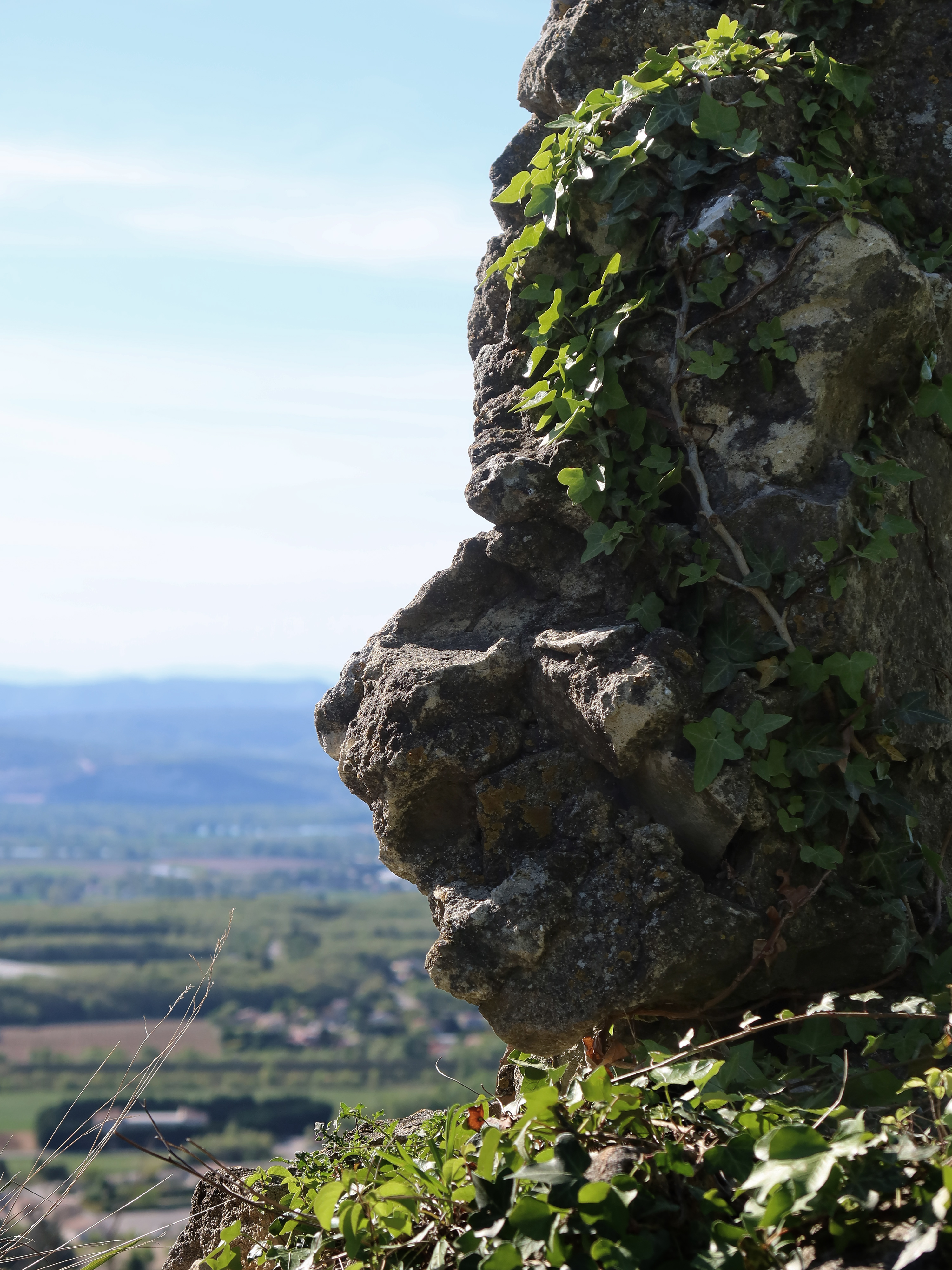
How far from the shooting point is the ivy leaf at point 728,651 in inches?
151

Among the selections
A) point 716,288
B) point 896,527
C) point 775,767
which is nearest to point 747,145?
point 716,288

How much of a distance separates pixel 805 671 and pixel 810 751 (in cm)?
29

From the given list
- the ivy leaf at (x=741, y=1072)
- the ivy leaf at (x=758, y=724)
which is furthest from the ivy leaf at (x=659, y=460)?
the ivy leaf at (x=741, y=1072)

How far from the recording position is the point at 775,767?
3.77 metres

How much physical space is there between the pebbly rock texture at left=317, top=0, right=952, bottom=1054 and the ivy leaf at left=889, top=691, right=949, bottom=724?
93mm

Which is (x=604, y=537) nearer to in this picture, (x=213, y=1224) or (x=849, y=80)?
(x=849, y=80)

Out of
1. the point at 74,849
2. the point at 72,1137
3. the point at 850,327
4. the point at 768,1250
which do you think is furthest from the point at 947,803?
the point at 74,849

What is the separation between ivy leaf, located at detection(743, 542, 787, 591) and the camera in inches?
151

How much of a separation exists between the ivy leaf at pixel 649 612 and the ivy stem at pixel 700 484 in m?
0.26

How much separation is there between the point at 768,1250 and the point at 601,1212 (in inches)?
15.1

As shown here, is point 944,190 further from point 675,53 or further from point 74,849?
point 74,849

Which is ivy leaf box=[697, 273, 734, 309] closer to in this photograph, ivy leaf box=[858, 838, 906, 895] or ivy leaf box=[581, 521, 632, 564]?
ivy leaf box=[581, 521, 632, 564]

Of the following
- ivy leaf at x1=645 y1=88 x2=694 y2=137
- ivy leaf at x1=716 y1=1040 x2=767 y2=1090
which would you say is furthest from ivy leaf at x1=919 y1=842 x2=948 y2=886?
ivy leaf at x1=645 y1=88 x2=694 y2=137

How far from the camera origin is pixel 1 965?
9350 centimetres
